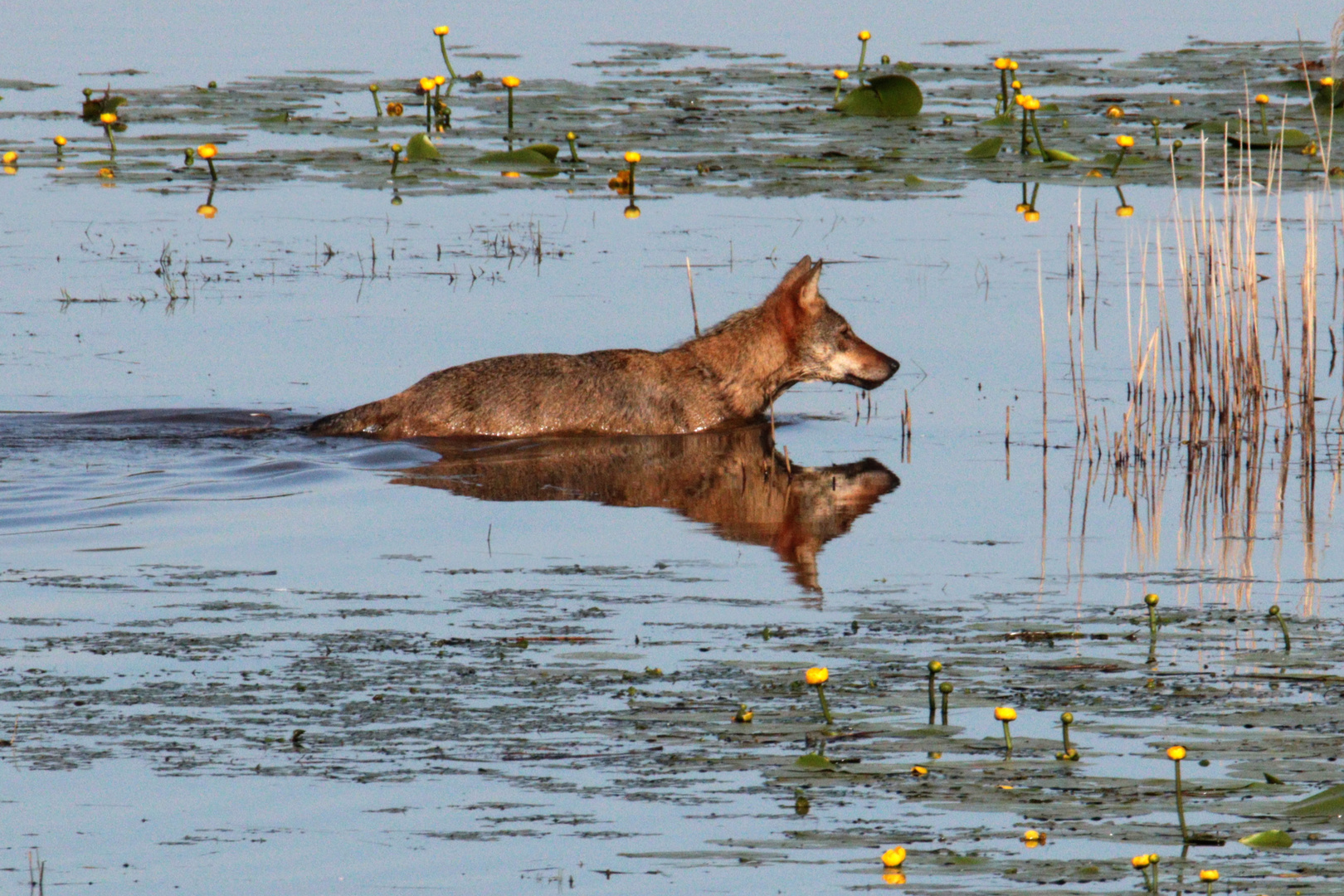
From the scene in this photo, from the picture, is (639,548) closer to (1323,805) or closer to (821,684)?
(821,684)

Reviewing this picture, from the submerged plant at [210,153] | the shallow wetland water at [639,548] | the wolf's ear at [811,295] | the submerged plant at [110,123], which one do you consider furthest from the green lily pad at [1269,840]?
the submerged plant at [110,123]

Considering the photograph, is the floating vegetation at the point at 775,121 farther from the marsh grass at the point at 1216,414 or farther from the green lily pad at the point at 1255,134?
the marsh grass at the point at 1216,414

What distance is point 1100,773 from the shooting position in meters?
6.25

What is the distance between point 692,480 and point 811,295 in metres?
2.23

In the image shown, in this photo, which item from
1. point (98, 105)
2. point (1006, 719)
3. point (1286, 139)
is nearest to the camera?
point (1006, 719)

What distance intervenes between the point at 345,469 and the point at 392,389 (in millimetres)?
2042

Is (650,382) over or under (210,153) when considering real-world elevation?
under

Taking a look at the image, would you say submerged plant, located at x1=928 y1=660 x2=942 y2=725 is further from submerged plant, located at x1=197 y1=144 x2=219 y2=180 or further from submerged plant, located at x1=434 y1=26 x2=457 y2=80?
→ submerged plant, located at x1=434 y1=26 x2=457 y2=80

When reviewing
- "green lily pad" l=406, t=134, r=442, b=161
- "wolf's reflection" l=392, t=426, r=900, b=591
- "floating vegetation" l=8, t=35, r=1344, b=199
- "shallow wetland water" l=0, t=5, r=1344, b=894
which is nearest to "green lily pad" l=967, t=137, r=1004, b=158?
"floating vegetation" l=8, t=35, r=1344, b=199

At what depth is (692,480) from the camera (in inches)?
483

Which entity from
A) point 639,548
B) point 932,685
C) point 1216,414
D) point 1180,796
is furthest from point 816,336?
point 1180,796

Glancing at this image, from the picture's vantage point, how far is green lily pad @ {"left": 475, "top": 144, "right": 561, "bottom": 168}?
2111 cm

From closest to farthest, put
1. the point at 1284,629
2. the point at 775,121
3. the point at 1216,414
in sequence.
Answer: the point at 1284,629 → the point at 1216,414 → the point at 775,121

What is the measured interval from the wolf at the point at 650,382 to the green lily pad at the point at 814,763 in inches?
270
